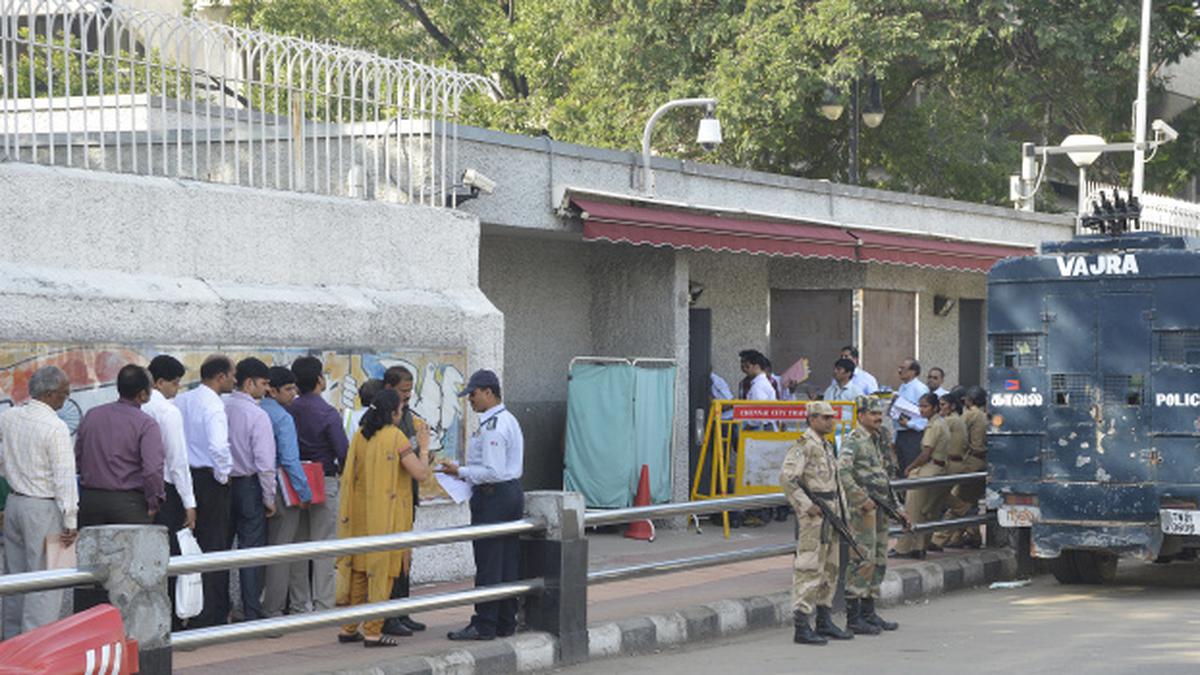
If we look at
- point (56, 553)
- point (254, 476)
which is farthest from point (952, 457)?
point (56, 553)

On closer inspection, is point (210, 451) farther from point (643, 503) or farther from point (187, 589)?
point (643, 503)

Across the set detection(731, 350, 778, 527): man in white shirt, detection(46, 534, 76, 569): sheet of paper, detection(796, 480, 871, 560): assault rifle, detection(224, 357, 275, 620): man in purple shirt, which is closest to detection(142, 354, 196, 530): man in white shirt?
detection(224, 357, 275, 620): man in purple shirt

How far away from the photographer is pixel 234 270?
12.2 meters

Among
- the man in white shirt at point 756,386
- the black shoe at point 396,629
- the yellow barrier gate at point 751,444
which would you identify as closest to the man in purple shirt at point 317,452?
the black shoe at point 396,629

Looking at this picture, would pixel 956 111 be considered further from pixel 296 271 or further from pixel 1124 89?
pixel 296 271

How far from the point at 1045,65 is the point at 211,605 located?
24039mm

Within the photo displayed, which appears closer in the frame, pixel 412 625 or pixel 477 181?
pixel 412 625

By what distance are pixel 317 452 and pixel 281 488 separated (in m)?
0.41

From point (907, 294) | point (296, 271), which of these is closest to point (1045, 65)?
point (907, 294)

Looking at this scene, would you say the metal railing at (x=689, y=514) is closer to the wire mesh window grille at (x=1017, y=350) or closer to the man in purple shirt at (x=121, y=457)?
the wire mesh window grille at (x=1017, y=350)

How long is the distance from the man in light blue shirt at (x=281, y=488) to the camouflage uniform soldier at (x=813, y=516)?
316 cm

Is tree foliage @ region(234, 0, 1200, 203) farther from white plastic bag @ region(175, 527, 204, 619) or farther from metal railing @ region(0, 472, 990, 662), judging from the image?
white plastic bag @ region(175, 527, 204, 619)

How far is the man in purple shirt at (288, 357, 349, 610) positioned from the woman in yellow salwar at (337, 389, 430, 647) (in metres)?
0.80

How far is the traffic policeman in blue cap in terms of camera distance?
422 inches
